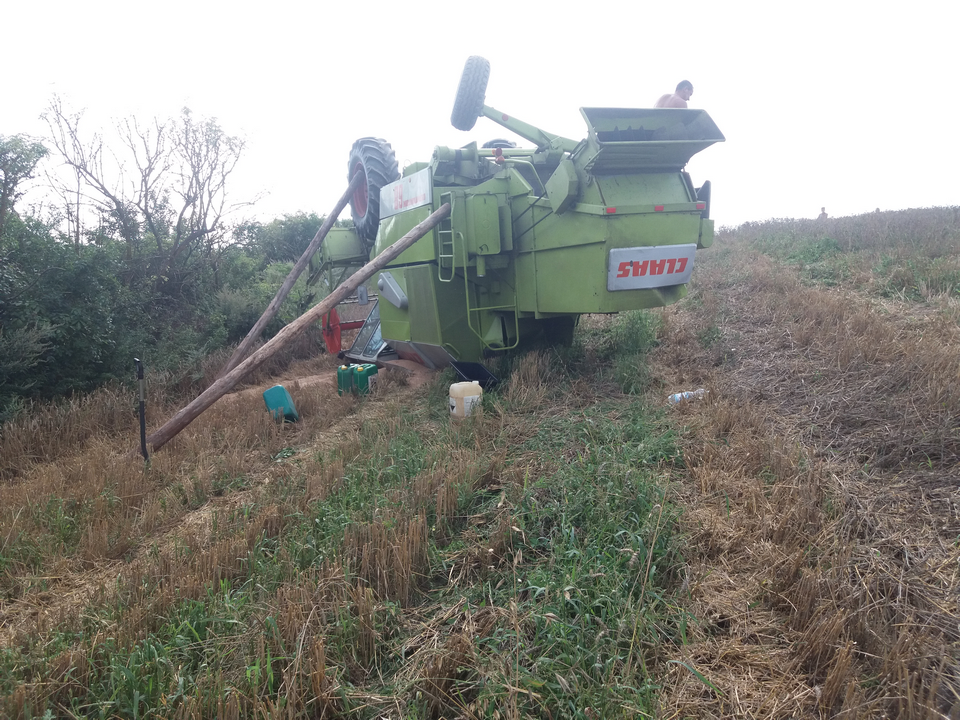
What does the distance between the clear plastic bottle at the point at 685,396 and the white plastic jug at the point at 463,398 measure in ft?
5.24

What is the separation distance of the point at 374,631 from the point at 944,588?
2.22 meters

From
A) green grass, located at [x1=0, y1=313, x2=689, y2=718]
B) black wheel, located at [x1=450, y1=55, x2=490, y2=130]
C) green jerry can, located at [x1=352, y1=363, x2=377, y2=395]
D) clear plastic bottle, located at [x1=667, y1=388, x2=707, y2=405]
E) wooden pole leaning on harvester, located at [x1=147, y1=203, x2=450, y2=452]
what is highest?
black wheel, located at [x1=450, y1=55, x2=490, y2=130]

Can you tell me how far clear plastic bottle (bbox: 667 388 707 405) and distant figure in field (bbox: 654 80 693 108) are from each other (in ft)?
9.05

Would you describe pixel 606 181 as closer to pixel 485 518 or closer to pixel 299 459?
pixel 485 518

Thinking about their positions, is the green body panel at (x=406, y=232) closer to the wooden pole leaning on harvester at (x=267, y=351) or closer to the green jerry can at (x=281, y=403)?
the wooden pole leaning on harvester at (x=267, y=351)

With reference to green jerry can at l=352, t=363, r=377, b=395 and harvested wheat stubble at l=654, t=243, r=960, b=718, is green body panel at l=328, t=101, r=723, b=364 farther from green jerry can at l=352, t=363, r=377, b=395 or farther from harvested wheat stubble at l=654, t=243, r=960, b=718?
harvested wheat stubble at l=654, t=243, r=960, b=718

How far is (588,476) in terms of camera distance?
3.45m

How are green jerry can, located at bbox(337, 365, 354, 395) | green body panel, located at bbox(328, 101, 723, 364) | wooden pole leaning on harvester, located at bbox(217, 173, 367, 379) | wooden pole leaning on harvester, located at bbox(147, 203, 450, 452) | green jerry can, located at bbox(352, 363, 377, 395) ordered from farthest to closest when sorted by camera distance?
wooden pole leaning on harvester, located at bbox(217, 173, 367, 379), green jerry can, located at bbox(337, 365, 354, 395), green jerry can, located at bbox(352, 363, 377, 395), wooden pole leaning on harvester, located at bbox(147, 203, 450, 452), green body panel, located at bbox(328, 101, 723, 364)

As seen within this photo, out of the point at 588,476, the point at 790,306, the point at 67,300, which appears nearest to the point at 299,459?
the point at 588,476

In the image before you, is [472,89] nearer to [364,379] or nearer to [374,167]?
[374,167]

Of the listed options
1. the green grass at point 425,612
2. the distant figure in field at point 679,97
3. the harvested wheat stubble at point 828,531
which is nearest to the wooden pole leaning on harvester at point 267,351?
the green grass at point 425,612

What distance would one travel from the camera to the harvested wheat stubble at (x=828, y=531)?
1977mm

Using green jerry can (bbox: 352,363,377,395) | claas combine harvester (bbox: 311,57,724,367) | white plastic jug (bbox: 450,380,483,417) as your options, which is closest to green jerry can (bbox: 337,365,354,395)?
green jerry can (bbox: 352,363,377,395)

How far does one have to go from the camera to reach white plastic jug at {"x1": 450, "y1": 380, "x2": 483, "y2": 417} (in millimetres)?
5166
